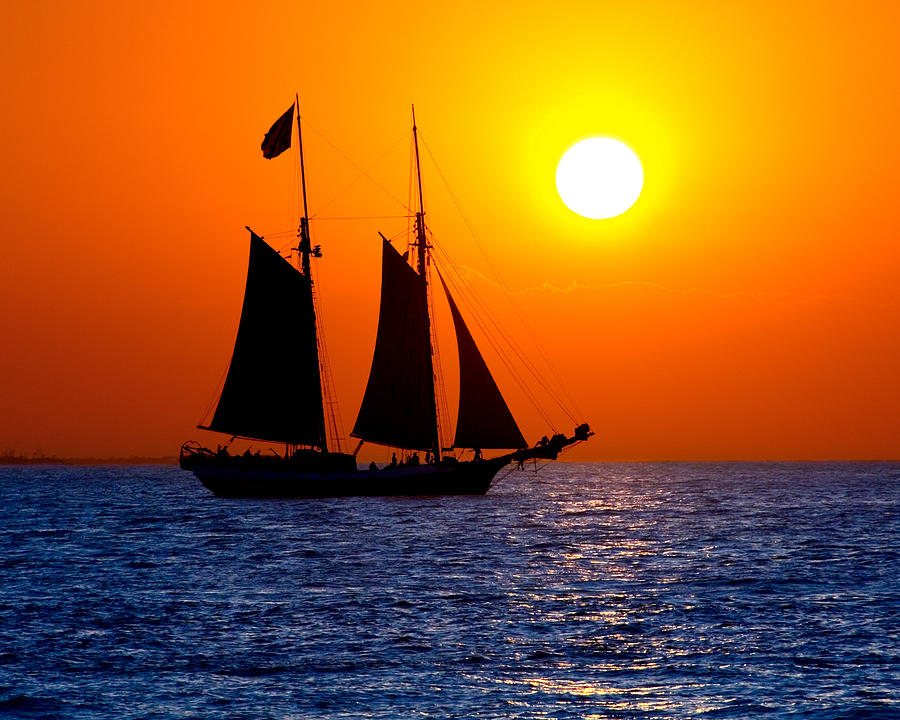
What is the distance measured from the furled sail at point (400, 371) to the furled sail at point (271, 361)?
570cm

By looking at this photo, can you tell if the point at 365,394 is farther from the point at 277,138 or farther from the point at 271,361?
the point at 277,138

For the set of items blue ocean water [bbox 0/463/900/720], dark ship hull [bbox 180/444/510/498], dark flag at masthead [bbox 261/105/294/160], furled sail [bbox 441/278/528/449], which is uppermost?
dark flag at masthead [bbox 261/105/294/160]

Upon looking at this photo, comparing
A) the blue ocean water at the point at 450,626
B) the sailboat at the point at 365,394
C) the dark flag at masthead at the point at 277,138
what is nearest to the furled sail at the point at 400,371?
the sailboat at the point at 365,394

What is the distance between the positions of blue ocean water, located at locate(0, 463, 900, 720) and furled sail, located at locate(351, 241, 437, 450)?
75.2 ft

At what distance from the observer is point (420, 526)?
70062 millimetres

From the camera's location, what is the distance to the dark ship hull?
91.0 metres

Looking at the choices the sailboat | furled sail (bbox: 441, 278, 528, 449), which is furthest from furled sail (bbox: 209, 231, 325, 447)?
furled sail (bbox: 441, 278, 528, 449)

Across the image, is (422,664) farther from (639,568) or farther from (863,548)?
(863,548)

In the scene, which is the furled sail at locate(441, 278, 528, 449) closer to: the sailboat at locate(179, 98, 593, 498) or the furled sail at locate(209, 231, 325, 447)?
the sailboat at locate(179, 98, 593, 498)

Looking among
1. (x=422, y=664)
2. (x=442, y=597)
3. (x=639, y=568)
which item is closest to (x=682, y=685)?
(x=422, y=664)

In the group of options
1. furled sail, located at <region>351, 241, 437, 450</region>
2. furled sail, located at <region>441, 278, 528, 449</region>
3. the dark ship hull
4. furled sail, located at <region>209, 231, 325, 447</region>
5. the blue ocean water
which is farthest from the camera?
the dark ship hull

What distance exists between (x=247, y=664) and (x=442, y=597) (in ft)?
36.6

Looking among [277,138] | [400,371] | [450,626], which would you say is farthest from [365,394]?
[450,626]

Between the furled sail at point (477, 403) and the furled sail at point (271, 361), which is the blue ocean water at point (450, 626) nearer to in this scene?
the furled sail at point (477, 403)
